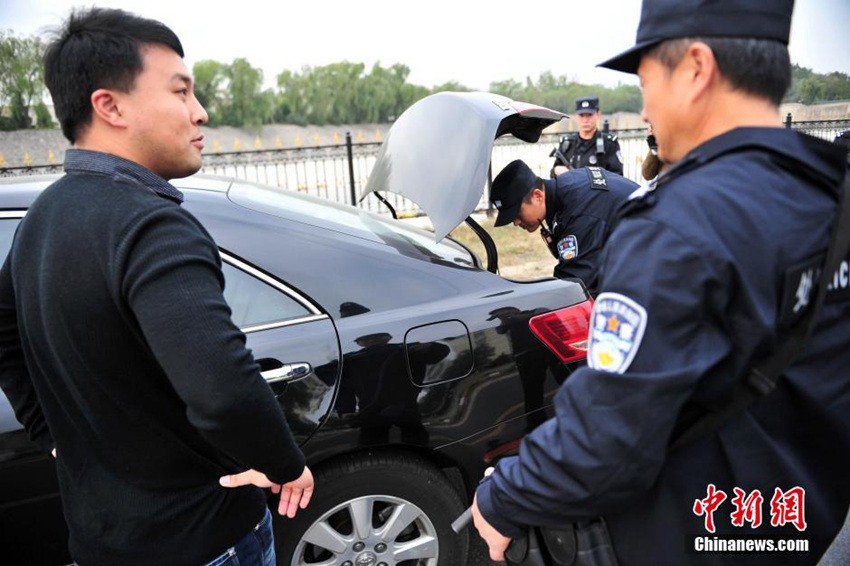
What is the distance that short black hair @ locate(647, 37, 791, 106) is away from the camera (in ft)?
3.12

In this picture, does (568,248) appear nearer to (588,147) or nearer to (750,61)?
(750,61)

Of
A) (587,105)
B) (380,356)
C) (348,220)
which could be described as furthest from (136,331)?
(587,105)

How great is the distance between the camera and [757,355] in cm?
92

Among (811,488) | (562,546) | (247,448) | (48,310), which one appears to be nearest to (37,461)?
(48,310)

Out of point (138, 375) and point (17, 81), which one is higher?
point (17, 81)

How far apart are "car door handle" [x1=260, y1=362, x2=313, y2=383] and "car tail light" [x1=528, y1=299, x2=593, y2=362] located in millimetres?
779

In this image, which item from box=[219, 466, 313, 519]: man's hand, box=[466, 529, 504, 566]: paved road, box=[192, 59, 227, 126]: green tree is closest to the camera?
box=[219, 466, 313, 519]: man's hand

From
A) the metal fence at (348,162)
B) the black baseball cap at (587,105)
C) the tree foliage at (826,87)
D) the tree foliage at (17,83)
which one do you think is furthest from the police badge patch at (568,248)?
the tree foliage at (17,83)

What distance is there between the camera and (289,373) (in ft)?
6.06

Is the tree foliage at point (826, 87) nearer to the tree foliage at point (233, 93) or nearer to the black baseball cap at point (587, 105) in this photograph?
the black baseball cap at point (587, 105)

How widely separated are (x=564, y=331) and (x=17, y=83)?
1611 centimetres

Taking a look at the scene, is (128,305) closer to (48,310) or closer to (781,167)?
(48,310)

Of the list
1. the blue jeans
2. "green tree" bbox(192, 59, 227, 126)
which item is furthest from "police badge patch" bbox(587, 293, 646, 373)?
"green tree" bbox(192, 59, 227, 126)

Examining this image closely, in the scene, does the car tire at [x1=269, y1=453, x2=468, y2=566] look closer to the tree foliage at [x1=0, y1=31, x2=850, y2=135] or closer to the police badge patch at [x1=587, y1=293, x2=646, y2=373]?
the police badge patch at [x1=587, y1=293, x2=646, y2=373]
